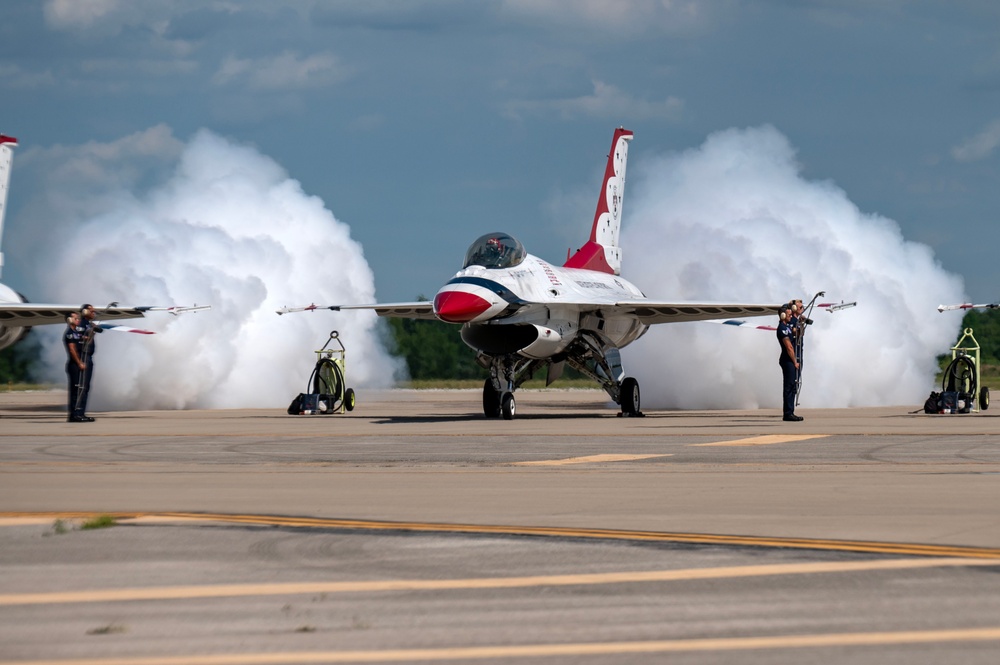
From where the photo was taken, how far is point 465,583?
7.33m

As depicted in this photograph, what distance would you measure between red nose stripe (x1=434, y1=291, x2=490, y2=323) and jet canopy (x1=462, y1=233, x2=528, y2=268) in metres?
1.36

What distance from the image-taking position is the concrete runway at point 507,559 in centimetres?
590

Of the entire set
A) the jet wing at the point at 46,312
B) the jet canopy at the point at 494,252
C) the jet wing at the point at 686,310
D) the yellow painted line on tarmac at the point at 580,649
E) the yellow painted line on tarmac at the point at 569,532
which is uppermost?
the jet canopy at the point at 494,252

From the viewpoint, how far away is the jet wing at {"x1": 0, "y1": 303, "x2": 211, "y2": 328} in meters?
32.1

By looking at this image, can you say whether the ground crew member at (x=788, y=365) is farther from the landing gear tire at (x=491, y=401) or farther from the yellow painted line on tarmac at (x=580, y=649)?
the yellow painted line on tarmac at (x=580, y=649)

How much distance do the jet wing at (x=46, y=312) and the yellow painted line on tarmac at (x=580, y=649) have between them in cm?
2746

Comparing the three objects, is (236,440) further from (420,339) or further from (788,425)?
(420,339)

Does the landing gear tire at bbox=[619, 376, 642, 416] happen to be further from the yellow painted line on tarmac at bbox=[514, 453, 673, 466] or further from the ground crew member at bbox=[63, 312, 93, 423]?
the yellow painted line on tarmac at bbox=[514, 453, 673, 466]

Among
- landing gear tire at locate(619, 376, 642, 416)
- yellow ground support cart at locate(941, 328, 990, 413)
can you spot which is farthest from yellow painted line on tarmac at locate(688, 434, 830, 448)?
yellow ground support cart at locate(941, 328, 990, 413)

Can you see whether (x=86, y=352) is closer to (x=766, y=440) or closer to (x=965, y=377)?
(x=766, y=440)

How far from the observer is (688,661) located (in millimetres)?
5520

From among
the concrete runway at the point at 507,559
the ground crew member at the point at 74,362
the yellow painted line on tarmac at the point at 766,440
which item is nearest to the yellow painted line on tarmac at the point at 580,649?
the concrete runway at the point at 507,559

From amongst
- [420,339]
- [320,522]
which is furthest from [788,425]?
[420,339]

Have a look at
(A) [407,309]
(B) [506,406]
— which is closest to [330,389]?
(A) [407,309]
